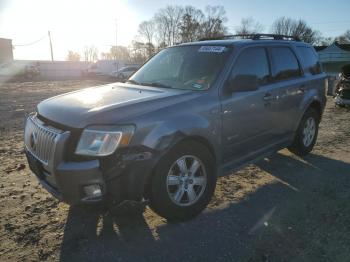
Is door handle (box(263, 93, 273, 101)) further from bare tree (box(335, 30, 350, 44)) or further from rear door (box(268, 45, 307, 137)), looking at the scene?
bare tree (box(335, 30, 350, 44))

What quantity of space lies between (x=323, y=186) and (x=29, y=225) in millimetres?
3783

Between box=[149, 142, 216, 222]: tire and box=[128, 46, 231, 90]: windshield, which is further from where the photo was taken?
box=[128, 46, 231, 90]: windshield

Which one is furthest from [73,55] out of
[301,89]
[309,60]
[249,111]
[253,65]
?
[249,111]

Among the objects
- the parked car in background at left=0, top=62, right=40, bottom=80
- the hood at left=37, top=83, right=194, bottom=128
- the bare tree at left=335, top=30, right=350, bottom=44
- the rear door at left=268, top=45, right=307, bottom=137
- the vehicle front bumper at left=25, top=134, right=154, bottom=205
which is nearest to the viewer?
the vehicle front bumper at left=25, top=134, right=154, bottom=205

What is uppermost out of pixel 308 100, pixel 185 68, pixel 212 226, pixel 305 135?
pixel 185 68

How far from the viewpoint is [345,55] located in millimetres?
66125

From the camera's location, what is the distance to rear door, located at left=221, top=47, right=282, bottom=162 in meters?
4.16

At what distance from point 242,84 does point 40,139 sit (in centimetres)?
227

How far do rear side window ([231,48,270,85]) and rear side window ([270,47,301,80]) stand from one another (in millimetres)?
240

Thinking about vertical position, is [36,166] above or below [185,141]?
below

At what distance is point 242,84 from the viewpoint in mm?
4082

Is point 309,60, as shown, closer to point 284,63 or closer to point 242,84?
point 284,63

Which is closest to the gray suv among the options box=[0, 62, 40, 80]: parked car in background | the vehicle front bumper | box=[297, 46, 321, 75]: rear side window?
the vehicle front bumper

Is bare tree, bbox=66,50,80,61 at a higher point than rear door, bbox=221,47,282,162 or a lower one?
lower
